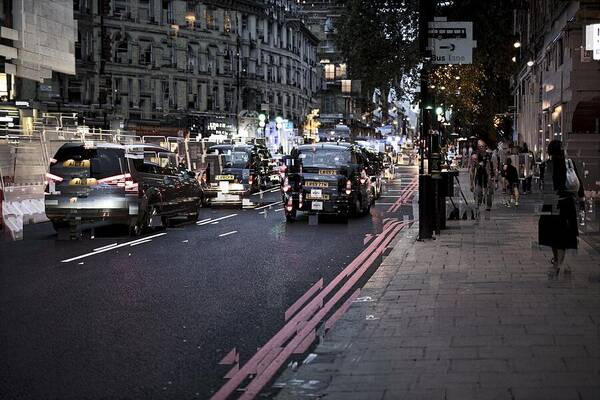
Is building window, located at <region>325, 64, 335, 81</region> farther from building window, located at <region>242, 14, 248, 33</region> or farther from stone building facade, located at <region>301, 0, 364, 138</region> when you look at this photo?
building window, located at <region>242, 14, 248, 33</region>

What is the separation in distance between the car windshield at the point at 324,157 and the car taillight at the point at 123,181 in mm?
5513

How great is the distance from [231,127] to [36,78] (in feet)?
116

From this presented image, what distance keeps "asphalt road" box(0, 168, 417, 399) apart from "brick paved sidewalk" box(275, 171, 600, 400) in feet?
3.09

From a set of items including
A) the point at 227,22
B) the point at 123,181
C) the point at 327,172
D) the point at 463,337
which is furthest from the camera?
the point at 227,22

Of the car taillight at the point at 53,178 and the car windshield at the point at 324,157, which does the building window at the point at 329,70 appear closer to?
the car windshield at the point at 324,157

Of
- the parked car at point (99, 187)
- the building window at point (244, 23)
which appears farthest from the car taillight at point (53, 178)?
the building window at point (244, 23)

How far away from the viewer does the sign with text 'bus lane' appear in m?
15.8

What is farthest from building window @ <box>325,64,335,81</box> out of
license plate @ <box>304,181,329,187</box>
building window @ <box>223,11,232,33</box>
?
license plate @ <box>304,181,329,187</box>

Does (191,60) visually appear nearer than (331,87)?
Yes

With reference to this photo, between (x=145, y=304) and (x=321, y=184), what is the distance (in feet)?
37.9

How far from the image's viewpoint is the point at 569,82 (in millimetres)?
29719

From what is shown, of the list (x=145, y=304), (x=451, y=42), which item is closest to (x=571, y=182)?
(x=451, y=42)

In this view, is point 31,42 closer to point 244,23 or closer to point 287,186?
point 287,186

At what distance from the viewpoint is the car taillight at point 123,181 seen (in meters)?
17.3
